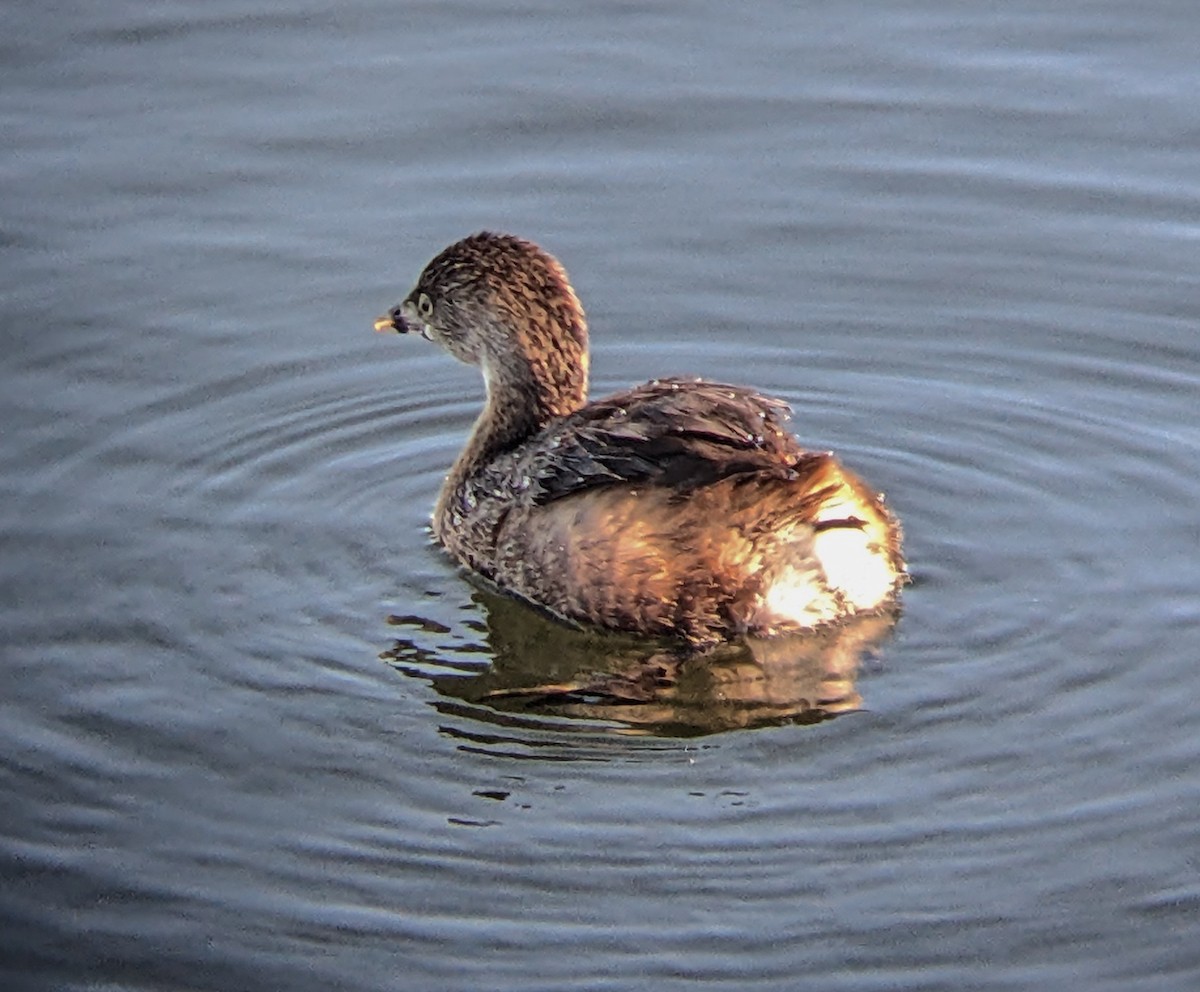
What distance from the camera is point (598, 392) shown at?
8523 mm

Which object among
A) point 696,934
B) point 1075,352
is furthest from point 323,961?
point 1075,352

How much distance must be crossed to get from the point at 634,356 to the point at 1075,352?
1550mm

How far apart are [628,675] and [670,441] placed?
2.16ft

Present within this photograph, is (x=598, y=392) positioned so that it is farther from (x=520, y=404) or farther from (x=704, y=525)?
(x=704, y=525)

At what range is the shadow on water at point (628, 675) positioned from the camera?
6.52 meters

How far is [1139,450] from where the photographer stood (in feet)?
26.0

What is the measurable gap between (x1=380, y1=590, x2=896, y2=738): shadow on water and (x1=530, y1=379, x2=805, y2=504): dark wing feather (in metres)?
0.47

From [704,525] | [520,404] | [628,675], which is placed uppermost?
[520,404]

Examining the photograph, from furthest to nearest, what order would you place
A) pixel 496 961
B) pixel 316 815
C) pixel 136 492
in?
pixel 136 492 < pixel 316 815 < pixel 496 961

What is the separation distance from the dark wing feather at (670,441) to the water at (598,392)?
1.65 ft

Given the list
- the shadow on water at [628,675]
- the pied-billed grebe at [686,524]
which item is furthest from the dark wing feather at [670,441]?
the shadow on water at [628,675]

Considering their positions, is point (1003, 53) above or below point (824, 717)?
Result: above

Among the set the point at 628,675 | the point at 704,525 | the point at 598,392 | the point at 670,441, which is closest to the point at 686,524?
the point at 704,525

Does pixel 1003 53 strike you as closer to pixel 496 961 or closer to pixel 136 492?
pixel 136 492
